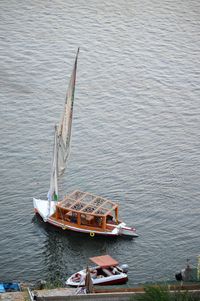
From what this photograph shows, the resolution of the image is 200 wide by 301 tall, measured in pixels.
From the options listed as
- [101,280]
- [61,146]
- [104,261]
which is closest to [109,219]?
[61,146]

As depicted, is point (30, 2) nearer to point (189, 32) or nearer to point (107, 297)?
point (189, 32)

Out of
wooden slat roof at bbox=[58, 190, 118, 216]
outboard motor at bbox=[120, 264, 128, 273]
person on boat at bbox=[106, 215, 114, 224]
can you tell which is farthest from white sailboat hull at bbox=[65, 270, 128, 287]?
person on boat at bbox=[106, 215, 114, 224]

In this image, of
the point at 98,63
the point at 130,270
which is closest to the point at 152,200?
the point at 130,270

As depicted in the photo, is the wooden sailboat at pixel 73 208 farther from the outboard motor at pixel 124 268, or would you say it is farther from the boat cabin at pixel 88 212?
the outboard motor at pixel 124 268

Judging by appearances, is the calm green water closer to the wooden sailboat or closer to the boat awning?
the wooden sailboat

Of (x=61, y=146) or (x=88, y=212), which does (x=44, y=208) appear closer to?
(x=88, y=212)

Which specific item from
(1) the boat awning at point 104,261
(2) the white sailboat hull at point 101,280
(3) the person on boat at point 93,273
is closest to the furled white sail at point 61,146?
(1) the boat awning at point 104,261
